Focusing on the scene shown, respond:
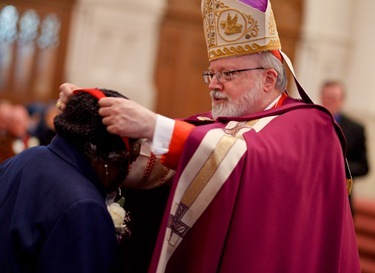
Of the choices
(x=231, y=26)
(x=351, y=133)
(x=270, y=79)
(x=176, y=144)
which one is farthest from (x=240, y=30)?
(x=351, y=133)

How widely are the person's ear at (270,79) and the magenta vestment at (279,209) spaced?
6.4 inches

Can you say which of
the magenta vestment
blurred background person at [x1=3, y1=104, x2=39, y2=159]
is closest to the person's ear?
the magenta vestment

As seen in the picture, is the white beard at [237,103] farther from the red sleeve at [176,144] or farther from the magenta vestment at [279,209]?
the red sleeve at [176,144]

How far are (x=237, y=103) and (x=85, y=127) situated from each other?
0.79 meters

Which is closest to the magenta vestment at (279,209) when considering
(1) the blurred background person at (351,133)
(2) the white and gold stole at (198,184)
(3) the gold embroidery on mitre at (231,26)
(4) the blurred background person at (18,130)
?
(2) the white and gold stole at (198,184)

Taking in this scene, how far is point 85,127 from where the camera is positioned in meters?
1.85

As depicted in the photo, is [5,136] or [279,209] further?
[5,136]

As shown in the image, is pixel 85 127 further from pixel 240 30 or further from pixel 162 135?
pixel 240 30

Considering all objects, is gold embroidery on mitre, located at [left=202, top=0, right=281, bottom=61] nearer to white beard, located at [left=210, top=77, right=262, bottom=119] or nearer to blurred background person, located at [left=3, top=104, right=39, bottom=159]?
white beard, located at [left=210, top=77, right=262, bottom=119]

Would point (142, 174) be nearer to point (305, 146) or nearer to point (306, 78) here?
point (305, 146)

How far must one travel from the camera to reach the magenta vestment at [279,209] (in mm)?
2021

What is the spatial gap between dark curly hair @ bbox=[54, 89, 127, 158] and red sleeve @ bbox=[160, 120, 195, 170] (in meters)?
0.19

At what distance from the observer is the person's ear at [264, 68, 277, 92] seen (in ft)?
8.23

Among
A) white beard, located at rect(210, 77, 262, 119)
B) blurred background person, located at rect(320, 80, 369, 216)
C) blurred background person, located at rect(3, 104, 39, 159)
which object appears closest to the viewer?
white beard, located at rect(210, 77, 262, 119)
